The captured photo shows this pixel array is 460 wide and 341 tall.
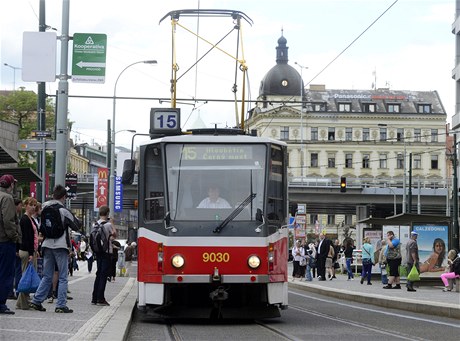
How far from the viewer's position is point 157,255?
54.3 feet

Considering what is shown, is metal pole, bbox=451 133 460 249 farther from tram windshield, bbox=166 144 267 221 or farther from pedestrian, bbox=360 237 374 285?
tram windshield, bbox=166 144 267 221

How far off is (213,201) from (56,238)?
245 cm

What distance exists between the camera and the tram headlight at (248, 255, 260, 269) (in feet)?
53.8

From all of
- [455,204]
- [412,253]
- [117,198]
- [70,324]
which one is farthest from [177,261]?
[455,204]

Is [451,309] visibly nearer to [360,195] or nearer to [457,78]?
[457,78]

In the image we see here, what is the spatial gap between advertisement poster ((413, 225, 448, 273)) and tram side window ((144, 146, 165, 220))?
1916 centimetres

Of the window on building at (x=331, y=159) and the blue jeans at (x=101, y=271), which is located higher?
the window on building at (x=331, y=159)

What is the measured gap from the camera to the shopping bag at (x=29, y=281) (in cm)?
1567

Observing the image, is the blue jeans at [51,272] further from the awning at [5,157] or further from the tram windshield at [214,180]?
the awning at [5,157]

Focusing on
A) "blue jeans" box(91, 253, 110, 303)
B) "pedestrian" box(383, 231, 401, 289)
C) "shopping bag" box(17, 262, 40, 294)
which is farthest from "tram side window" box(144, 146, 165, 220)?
"pedestrian" box(383, 231, 401, 289)

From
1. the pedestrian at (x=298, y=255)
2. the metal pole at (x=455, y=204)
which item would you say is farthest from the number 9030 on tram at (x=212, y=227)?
the metal pole at (x=455, y=204)

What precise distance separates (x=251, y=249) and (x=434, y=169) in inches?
5232

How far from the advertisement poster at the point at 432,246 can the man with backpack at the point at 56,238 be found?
67.6 feet

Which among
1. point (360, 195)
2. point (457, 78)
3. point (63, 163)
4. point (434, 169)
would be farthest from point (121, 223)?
point (63, 163)
